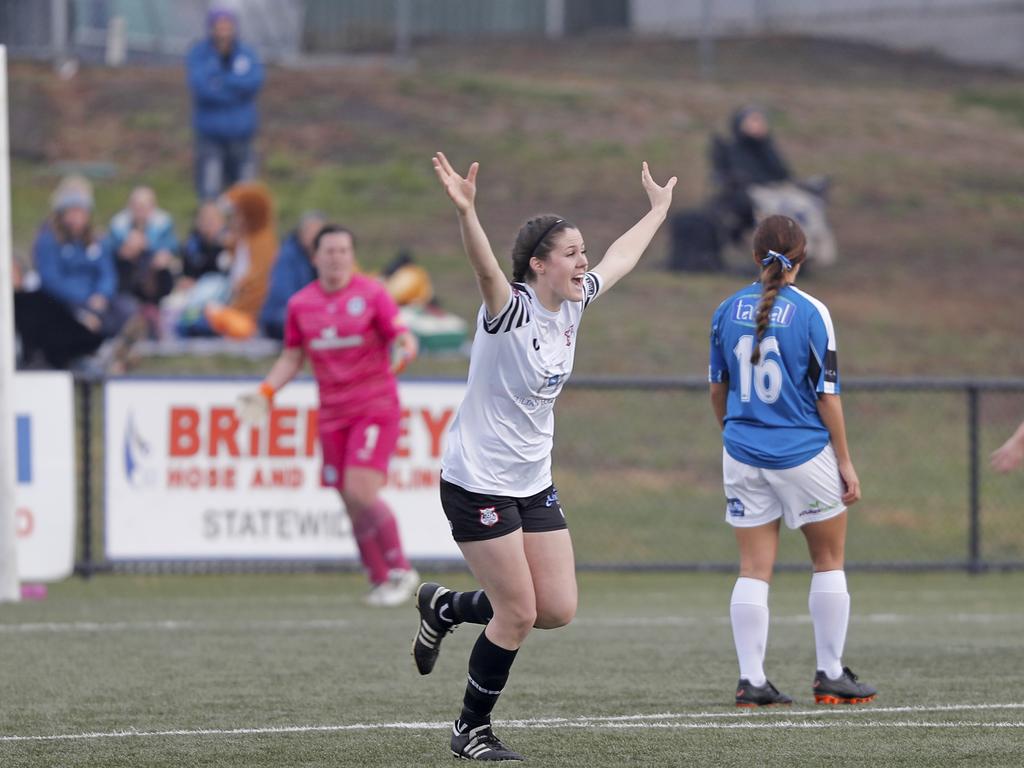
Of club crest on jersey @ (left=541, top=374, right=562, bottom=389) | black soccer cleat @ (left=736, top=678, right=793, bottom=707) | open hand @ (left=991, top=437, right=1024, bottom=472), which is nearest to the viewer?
club crest on jersey @ (left=541, top=374, right=562, bottom=389)

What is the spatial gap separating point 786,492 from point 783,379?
431mm

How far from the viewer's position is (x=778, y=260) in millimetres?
7180

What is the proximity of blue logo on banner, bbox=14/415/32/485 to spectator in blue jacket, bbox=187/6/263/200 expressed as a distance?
27.1ft

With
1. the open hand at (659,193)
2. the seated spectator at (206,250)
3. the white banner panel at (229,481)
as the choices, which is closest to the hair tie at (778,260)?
the open hand at (659,193)

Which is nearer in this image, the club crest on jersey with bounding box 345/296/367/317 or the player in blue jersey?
the player in blue jersey

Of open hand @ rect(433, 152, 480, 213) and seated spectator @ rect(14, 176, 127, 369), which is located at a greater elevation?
Result: open hand @ rect(433, 152, 480, 213)

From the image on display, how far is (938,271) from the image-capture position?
22922mm

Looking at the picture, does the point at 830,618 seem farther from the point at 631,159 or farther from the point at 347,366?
the point at 631,159

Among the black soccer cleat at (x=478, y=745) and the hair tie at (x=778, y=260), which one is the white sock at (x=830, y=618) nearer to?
the hair tie at (x=778, y=260)

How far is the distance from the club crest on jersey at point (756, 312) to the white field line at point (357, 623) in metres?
3.44

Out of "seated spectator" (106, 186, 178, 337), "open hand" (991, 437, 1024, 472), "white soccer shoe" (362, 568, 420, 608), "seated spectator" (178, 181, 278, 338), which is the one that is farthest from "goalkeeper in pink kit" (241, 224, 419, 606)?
"seated spectator" (106, 186, 178, 337)

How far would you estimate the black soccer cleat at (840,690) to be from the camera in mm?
7172

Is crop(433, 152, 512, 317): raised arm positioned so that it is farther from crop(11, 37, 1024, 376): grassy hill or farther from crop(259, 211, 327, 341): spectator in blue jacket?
crop(11, 37, 1024, 376): grassy hill

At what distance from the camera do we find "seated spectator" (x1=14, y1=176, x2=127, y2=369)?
15.9 m
